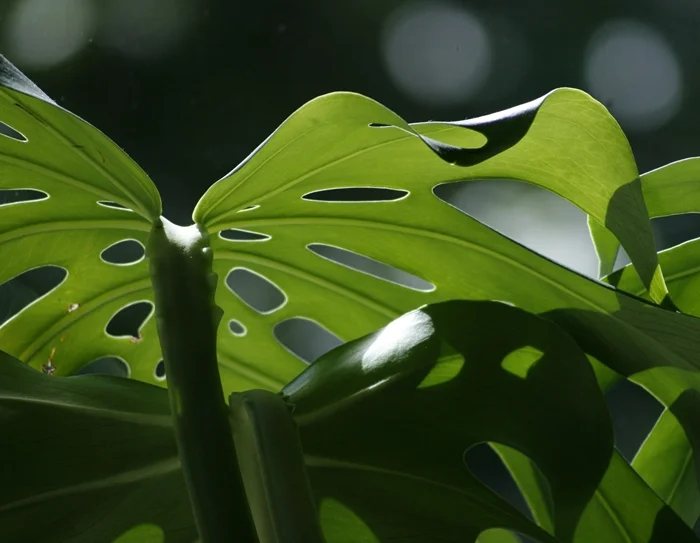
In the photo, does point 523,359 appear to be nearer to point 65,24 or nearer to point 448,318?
point 448,318

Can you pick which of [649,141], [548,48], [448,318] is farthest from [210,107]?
[448,318]

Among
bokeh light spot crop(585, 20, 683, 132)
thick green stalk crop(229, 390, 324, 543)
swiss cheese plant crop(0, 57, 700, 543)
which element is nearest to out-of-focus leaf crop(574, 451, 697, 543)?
swiss cheese plant crop(0, 57, 700, 543)

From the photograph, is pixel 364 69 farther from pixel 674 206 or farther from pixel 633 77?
pixel 674 206

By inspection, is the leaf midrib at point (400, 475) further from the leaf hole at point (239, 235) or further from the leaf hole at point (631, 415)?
the leaf hole at point (631, 415)

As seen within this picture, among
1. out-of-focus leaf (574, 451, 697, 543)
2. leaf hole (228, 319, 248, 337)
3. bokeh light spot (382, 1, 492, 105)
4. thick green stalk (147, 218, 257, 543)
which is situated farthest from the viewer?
bokeh light spot (382, 1, 492, 105)

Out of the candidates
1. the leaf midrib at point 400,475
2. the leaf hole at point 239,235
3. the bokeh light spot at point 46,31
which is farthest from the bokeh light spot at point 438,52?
the leaf midrib at point 400,475

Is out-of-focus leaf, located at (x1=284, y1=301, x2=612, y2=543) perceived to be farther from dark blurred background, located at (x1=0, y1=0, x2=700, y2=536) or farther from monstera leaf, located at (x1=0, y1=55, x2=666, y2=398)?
dark blurred background, located at (x1=0, y1=0, x2=700, y2=536)
